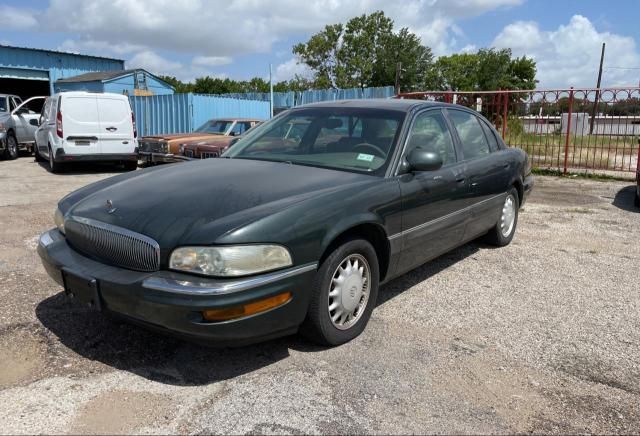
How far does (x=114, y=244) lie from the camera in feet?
9.70

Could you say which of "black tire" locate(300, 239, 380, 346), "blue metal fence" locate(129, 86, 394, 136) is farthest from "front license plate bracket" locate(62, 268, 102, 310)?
"blue metal fence" locate(129, 86, 394, 136)

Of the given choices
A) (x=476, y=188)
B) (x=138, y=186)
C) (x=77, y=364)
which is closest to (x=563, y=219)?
(x=476, y=188)

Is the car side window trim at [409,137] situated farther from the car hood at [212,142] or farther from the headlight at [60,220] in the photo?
the car hood at [212,142]

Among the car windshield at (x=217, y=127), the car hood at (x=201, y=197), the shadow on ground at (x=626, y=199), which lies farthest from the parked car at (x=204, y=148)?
the shadow on ground at (x=626, y=199)

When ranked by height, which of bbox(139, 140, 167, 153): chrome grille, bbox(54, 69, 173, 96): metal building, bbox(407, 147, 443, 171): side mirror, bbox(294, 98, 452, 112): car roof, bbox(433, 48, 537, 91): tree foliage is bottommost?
bbox(139, 140, 167, 153): chrome grille

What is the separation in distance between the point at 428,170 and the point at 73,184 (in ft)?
28.2

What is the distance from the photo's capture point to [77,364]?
10.1ft

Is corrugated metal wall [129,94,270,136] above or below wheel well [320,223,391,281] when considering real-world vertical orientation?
above

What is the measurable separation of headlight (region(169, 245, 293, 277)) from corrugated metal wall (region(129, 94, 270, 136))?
16713mm

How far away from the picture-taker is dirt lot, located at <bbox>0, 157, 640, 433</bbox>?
2.59 m

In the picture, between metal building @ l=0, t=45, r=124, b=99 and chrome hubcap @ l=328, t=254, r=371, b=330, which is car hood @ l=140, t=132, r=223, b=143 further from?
metal building @ l=0, t=45, r=124, b=99

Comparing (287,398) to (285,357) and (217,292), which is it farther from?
(217,292)

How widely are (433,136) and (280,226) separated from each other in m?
2.05

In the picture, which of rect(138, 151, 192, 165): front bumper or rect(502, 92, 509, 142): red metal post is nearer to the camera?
rect(138, 151, 192, 165): front bumper
